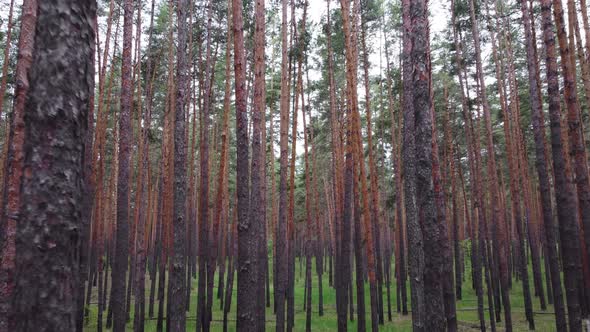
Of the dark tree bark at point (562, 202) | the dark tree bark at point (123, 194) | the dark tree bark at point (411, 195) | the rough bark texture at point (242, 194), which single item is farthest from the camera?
the dark tree bark at point (123, 194)

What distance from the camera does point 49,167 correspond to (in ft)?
5.97

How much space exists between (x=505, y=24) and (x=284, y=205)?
13613mm

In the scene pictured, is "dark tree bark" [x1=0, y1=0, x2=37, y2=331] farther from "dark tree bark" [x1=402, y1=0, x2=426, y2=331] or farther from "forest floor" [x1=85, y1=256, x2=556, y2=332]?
"forest floor" [x1=85, y1=256, x2=556, y2=332]

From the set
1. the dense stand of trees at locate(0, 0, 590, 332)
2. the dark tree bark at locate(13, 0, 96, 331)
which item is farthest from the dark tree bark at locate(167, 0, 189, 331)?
the dark tree bark at locate(13, 0, 96, 331)

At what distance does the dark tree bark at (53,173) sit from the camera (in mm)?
1728

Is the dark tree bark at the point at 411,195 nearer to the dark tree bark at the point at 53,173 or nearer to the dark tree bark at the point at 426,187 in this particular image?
the dark tree bark at the point at 426,187

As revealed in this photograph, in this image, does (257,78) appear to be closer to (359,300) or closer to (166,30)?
(359,300)

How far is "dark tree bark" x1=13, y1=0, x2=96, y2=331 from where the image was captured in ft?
5.67

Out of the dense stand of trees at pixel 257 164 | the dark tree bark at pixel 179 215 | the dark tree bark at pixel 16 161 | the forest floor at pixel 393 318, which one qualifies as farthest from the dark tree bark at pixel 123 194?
the forest floor at pixel 393 318

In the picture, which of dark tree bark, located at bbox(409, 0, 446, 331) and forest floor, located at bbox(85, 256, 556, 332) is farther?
forest floor, located at bbox(85, 256, 556, 332)

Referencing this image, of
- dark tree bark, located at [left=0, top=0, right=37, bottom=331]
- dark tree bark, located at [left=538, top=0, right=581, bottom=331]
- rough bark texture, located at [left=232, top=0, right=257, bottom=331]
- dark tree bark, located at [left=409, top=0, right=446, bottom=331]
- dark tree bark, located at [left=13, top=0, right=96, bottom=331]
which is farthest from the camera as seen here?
rough bark texture, located at [left=232, top=0, right=257, bottom=331]

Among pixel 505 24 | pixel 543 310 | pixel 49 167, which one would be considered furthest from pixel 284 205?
pixel 505 24

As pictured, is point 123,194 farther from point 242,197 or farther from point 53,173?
point 53,173

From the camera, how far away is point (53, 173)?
1.83 m
